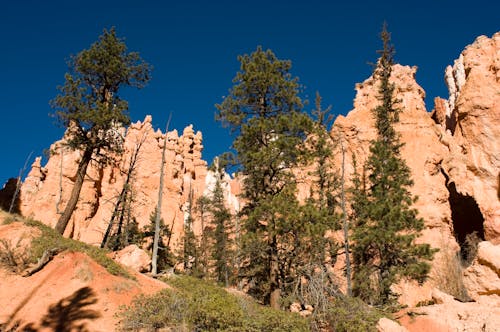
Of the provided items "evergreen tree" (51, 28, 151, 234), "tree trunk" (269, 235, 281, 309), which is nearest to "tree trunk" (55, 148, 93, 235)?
"evergreen tree" (51, 28, 151, 234)

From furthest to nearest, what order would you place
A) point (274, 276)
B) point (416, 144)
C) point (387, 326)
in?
point (416, 144) → point (274, 276) → point (387, 326)

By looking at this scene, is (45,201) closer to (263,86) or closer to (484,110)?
(263,86)

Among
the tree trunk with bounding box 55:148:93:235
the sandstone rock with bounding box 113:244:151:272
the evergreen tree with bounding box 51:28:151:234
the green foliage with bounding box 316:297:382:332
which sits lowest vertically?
the green foliage with bounding box 316:297:382:332

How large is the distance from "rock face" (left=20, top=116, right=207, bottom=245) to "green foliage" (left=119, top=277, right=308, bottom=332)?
33385 mm

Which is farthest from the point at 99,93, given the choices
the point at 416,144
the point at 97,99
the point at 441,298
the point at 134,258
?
the point at 416,144

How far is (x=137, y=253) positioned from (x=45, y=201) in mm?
31478

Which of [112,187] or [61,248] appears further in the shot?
[112,187]

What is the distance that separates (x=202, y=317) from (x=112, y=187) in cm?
4654

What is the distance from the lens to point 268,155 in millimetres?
13156

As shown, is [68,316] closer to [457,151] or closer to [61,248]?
[61,248]

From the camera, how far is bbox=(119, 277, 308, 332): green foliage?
792cm

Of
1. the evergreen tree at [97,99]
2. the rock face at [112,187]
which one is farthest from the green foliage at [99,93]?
the rock face at [112,187]

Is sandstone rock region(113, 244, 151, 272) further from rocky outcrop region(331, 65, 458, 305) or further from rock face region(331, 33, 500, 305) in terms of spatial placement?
rocky outcrop region(331, 65, 458, 305)

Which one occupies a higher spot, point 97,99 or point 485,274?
point 97,99
